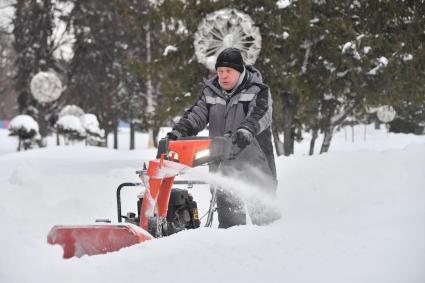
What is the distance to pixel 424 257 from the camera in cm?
371

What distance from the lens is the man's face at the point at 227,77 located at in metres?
4.90

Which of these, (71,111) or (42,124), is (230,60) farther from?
(71,111)

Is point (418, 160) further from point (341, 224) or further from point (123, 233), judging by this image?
point (123, 233)

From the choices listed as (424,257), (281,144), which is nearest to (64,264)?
(424,257)

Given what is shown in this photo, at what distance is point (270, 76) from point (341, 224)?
9215mm

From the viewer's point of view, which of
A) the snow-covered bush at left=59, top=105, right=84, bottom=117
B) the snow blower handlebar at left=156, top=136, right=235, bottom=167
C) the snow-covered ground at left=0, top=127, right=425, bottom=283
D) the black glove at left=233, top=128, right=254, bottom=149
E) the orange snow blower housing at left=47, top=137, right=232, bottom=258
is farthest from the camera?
the snow-covered bush at left=59, top=105, right=84, bottom=117

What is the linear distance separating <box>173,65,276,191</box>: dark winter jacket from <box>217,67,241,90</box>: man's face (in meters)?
0.07

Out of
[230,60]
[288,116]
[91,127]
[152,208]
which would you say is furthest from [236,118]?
[91,127]

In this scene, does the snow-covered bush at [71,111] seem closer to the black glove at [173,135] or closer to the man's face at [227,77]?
the man's face at [227,77]

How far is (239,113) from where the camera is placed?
504 cm

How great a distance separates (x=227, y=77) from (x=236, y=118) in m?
0.38

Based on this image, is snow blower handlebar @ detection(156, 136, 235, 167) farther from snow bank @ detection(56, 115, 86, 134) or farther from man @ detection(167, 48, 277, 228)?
snow bank @ detection(56, 115, 86, 134)

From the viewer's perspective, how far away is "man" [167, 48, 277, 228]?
490 cm

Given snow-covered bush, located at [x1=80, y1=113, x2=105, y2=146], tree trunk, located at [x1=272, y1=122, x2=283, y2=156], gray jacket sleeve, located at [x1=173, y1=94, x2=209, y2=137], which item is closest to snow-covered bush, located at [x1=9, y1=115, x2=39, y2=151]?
snow-covered bush, located at [x1=80, y1=113, x2=105, y2=146]
